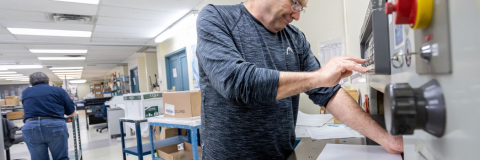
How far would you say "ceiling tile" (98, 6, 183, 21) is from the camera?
3.53 metres

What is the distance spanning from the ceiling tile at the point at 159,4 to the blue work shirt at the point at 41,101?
1.25 m

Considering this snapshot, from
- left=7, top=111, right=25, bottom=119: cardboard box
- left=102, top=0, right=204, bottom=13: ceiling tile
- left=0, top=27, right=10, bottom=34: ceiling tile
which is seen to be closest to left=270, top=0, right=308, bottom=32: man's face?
left=102, top=0, right=204, bottom=13: ceiling tile

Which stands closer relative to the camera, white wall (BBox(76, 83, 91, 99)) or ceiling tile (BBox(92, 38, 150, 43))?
ceiling tile (BBox(92, 38, 150, 43))

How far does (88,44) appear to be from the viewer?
18.7ft

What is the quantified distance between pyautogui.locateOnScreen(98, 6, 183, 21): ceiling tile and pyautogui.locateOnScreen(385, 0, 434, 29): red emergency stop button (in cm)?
378

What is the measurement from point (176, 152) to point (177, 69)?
10.5 feet

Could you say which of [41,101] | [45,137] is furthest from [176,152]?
[41,101]

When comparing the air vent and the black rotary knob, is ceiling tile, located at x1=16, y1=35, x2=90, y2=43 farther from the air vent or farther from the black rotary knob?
the black rotary knob

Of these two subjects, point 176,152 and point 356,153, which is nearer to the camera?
point 356,153

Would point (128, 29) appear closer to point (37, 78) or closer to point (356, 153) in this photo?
point (37, 78)

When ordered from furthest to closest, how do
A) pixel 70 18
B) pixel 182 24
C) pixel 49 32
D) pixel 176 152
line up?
pixel 49 32 < pixel 182 24 < pixel 70 18 < pixel 176 152

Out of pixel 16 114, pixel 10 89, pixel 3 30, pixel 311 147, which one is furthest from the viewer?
pixel 10 89

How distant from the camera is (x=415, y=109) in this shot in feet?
0.85

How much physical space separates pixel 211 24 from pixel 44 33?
514cm
